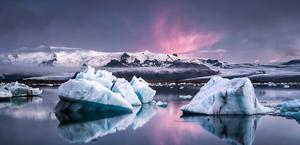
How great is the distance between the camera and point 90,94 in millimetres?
16609

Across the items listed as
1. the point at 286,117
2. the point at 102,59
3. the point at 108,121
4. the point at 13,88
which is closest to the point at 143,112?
the point at 108,121

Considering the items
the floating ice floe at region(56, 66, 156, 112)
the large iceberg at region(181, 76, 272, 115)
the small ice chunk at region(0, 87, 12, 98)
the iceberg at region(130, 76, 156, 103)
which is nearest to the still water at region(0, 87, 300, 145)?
the large iceberg at region(181, 76, 272, 115)

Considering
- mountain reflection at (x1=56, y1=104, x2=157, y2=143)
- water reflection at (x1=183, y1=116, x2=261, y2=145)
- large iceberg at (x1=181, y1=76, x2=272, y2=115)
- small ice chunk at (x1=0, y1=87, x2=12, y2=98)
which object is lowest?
mountain reflection at (x1=56, y1=104, x2=157, y2=143)

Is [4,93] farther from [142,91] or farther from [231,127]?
[231,127]

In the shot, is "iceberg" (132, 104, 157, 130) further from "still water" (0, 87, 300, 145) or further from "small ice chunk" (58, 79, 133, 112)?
"small ice chunk" (58, 79, 133, 112)

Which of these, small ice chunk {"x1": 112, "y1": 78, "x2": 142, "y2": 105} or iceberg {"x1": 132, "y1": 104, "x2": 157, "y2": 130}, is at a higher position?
small ice chunk {"x1": 112, "y1": 78, "x2": 142, "y2": 105}

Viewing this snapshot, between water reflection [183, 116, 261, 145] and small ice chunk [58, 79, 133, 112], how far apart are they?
299cm

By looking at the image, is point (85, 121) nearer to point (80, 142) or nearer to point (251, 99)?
point (80, 142)

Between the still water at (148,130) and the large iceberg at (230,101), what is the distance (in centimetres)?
37

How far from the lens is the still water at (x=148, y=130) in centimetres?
1088

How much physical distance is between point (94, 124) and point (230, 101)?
187 inches

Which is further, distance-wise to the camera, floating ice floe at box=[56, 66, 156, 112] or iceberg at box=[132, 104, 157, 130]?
floating ice floe at box=[56, 66, 156, 112]

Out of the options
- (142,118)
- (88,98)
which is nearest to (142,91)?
(88,98)

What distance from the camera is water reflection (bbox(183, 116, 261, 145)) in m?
11.1
